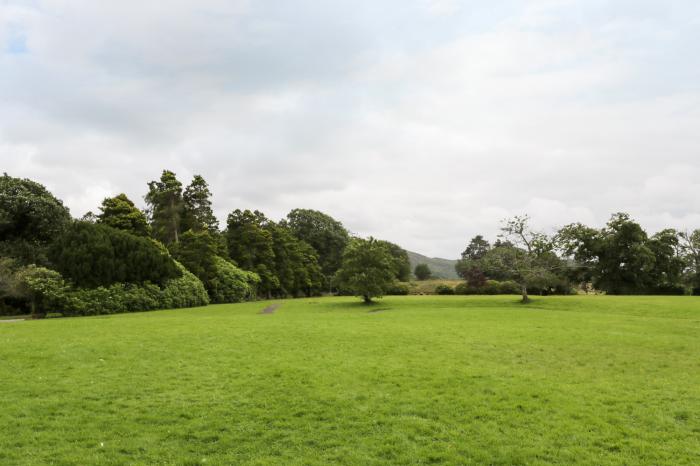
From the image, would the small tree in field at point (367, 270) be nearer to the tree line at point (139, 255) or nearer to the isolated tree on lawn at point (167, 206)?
the tree line at point (139, 255)

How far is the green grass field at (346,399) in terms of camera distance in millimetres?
7996

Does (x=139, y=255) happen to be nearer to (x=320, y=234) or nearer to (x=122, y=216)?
(x=122, y=216)

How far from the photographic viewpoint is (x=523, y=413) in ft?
32.5

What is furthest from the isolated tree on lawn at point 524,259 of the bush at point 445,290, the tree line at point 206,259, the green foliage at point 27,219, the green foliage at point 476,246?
the green foliage at point 476,246

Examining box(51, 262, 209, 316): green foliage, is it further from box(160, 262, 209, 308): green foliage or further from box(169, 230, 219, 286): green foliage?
box(169, 230, 219, 286): green foliage

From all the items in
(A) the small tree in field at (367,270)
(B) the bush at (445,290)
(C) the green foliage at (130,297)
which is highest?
Result: (A) the small tree in field at (367,270)

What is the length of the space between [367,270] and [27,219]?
115 feet

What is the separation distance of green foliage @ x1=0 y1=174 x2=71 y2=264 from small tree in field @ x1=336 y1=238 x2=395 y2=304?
97.9 ft

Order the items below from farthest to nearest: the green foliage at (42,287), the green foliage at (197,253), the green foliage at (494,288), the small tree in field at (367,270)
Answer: the green foliage at (494,288) → the green foliage at (197,253) → the small tree in field at (367,270) → the green foliage at (42,287)

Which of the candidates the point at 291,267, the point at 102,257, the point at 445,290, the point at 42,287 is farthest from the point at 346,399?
the point at 445,290

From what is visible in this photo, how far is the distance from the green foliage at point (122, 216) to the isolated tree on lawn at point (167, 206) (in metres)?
7.64

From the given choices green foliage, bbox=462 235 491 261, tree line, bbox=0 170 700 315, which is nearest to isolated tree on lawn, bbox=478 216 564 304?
tree line, bbox=0 170 700 315

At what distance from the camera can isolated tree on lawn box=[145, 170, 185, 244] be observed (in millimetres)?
56094

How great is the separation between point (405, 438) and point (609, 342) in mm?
14709
